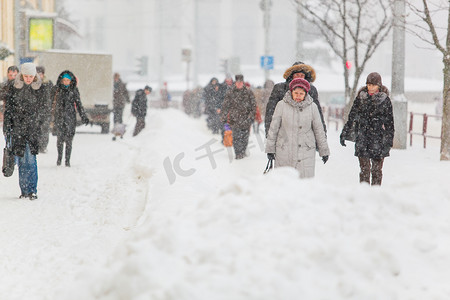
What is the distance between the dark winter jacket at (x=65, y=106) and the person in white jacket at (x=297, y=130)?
575 cm

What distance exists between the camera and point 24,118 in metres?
8.46

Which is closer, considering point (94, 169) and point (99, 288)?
point (99, 288)

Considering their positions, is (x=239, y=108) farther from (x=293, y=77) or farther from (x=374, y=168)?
(x=293, y=77)

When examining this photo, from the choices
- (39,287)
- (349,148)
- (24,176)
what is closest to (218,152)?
(349,148)

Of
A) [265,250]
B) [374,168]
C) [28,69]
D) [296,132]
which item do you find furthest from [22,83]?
[265,250]

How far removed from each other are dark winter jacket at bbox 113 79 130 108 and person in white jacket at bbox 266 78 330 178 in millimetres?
15114

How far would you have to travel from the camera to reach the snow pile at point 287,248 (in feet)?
11.5

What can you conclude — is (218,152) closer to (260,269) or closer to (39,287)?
(39,287)

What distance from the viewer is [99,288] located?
12.2ft

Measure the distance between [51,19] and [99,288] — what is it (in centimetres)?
2060

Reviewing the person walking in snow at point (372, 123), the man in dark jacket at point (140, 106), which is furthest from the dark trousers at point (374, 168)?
the man in dark jacket at point (140, 106)

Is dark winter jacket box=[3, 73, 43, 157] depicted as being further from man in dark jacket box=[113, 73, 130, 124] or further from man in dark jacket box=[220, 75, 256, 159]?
man in dark jacket box=[113, 73, 130, 124]

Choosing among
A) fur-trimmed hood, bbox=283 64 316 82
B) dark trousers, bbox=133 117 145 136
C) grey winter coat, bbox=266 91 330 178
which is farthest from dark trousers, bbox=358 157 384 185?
dark trousers, bbox=133 117 145 136

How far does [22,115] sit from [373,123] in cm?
414
